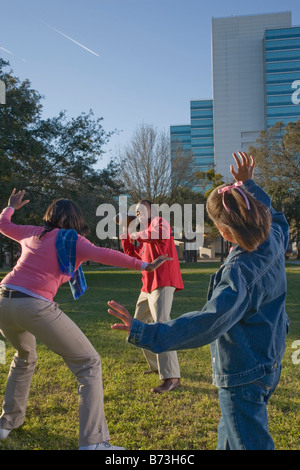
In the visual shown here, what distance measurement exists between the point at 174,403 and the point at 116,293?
1129cm

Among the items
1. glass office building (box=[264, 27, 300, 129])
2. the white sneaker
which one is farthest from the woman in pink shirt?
glass office building (box=[264, 27, 300, 129])

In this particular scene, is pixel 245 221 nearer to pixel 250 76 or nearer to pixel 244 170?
pixel 244 170

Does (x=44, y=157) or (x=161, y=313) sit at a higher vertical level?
(x=44, y=157)

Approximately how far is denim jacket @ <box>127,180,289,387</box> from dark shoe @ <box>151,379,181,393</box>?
2.86m

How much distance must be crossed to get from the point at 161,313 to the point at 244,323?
305 cm

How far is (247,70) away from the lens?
351 feet

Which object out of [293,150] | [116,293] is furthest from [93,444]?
[293,150]

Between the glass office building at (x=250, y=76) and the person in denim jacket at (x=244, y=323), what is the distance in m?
101

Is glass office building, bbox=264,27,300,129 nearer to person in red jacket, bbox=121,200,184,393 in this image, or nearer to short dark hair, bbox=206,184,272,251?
person in red jacket, bbox=121,200,184,393

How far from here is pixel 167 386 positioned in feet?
15.9

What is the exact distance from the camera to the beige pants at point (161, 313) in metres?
4.90

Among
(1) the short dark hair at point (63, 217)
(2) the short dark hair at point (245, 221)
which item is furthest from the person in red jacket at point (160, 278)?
(2) the short dark hair at point (245, 221)

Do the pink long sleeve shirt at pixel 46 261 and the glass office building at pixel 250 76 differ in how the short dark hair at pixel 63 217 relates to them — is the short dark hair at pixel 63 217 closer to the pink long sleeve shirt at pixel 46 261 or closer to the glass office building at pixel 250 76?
the pink long sleeve shirt at pixel 46 261

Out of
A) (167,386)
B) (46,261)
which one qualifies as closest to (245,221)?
(46,261)
